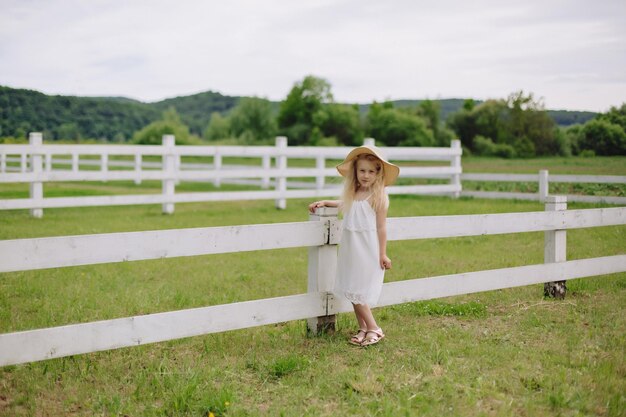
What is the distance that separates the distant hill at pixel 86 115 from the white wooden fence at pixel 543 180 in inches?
49.4

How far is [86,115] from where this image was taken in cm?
3372

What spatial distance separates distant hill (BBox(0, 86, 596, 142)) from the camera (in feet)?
62.5

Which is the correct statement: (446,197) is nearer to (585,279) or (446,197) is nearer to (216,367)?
(585,279)

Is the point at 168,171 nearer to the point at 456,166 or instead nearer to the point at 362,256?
the point at 456,166

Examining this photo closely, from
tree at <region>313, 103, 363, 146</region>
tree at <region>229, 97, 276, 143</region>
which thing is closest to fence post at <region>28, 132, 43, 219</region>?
tree at <region>313, 103, 363, 146</region>

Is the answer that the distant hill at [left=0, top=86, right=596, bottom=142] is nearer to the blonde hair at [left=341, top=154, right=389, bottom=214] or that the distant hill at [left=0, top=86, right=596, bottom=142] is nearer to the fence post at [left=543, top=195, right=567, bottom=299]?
the fence post at [left=543, top=195, right=567, bottom=299]

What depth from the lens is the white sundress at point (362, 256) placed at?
438 centimetres

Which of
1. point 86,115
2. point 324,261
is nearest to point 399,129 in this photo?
point 86,115

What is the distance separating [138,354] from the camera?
4.45 m

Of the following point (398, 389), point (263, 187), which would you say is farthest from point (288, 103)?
point (398, 389)

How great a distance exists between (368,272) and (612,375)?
162cm

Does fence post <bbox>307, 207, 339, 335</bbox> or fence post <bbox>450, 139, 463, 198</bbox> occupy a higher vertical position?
fence post <bbox>450, 139, 463, 198</bbox>

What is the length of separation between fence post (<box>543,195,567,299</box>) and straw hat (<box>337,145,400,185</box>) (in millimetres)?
2186

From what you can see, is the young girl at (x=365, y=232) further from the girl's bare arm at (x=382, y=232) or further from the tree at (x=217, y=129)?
the tree at (x=217, y=129)
